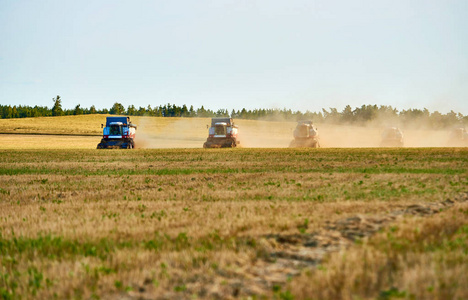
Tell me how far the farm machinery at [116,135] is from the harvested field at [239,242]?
32.6 metres

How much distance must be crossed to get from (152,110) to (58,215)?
590 ft

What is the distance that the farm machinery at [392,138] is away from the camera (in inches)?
2066

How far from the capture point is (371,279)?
6.38m

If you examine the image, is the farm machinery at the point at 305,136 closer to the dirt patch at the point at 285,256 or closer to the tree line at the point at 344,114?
the dirt patch at the point at 285,256

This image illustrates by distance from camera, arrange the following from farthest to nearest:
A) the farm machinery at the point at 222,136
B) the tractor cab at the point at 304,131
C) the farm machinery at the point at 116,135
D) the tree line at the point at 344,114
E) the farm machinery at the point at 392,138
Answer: the tree line at the point at 344,114 < the farm machinery at the point at 392,138 < the tractor cab at the point at 304,131 < the farm machinery at the point at 222,136 < the farm machinery at the point at 116,135

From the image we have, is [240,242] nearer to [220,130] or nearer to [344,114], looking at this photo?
[220,130]

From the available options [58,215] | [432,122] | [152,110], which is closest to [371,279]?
[58,215]

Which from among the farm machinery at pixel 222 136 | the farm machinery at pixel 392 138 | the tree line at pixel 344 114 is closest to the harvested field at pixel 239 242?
the farm machinery at pixel 222 136

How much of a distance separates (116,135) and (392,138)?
28918mm

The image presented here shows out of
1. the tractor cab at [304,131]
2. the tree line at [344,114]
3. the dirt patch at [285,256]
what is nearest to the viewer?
the dirt patch at [285,256]

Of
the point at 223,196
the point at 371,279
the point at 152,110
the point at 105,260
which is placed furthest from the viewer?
the point at 152,110

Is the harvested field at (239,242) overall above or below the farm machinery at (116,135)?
below

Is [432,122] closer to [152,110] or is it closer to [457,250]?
[152,110]

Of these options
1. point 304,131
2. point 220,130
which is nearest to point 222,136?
point 220,130
